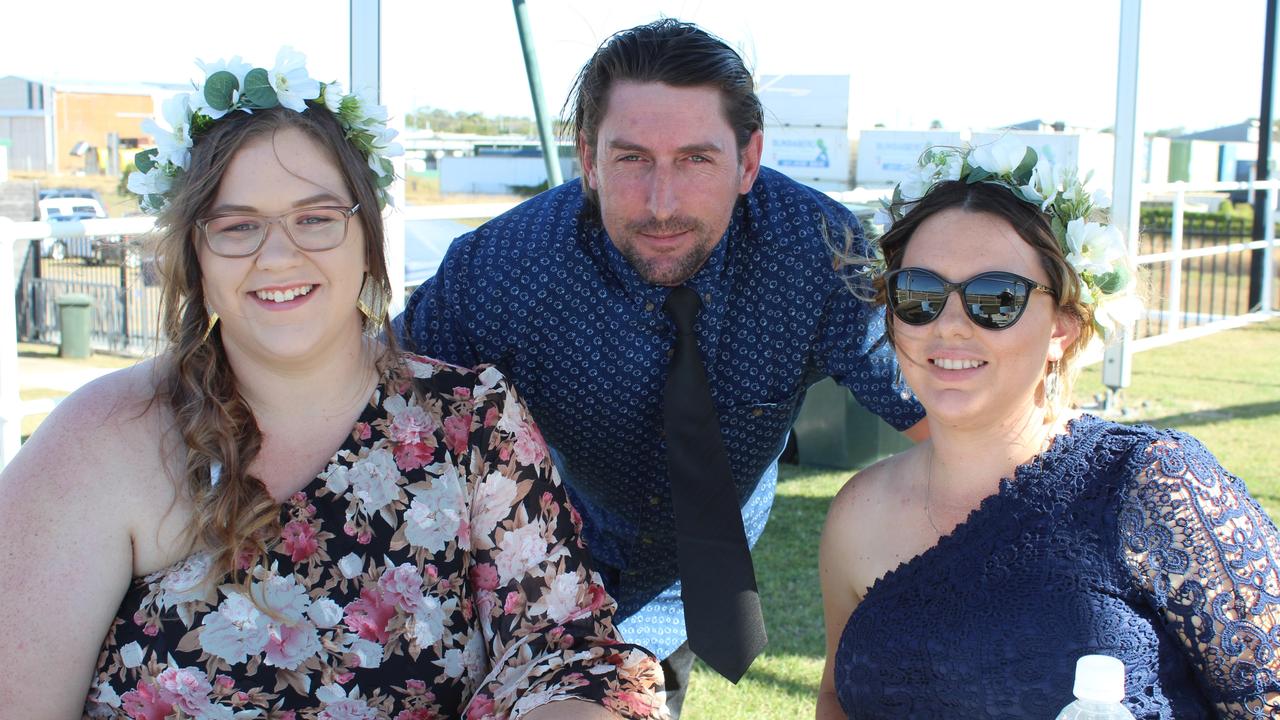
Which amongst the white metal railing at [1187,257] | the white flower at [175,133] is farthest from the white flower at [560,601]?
the white metal railing at [1187,257]

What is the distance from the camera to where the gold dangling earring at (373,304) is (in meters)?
2.11

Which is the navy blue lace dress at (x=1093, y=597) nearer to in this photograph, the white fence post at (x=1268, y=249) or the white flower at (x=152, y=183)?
the white flower at (x=152, y=183)

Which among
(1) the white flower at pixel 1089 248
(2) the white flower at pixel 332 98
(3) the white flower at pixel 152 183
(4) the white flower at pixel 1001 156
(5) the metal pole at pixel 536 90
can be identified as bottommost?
(1) the white flower at pixel 1089 248

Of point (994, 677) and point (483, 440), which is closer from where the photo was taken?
point (994, 677)

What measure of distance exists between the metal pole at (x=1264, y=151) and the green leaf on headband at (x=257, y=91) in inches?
522

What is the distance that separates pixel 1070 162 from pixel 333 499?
1.40 m

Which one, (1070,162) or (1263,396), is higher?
(1070,162)

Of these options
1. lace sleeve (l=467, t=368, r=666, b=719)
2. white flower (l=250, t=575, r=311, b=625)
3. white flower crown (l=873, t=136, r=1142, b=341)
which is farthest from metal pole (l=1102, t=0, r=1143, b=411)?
white flower (l=250, t=575, r=311, b=625)

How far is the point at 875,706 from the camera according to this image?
1.87 m

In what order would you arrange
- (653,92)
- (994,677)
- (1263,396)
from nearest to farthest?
(994,677)
(653,92)
(1263,396)

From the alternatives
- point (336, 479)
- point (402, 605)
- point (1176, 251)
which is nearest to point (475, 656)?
point (402, 605)

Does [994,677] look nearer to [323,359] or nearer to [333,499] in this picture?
[333,499]

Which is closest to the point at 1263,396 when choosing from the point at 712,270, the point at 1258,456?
the point at 1258,456

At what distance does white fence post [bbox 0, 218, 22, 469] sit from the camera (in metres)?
3.24
